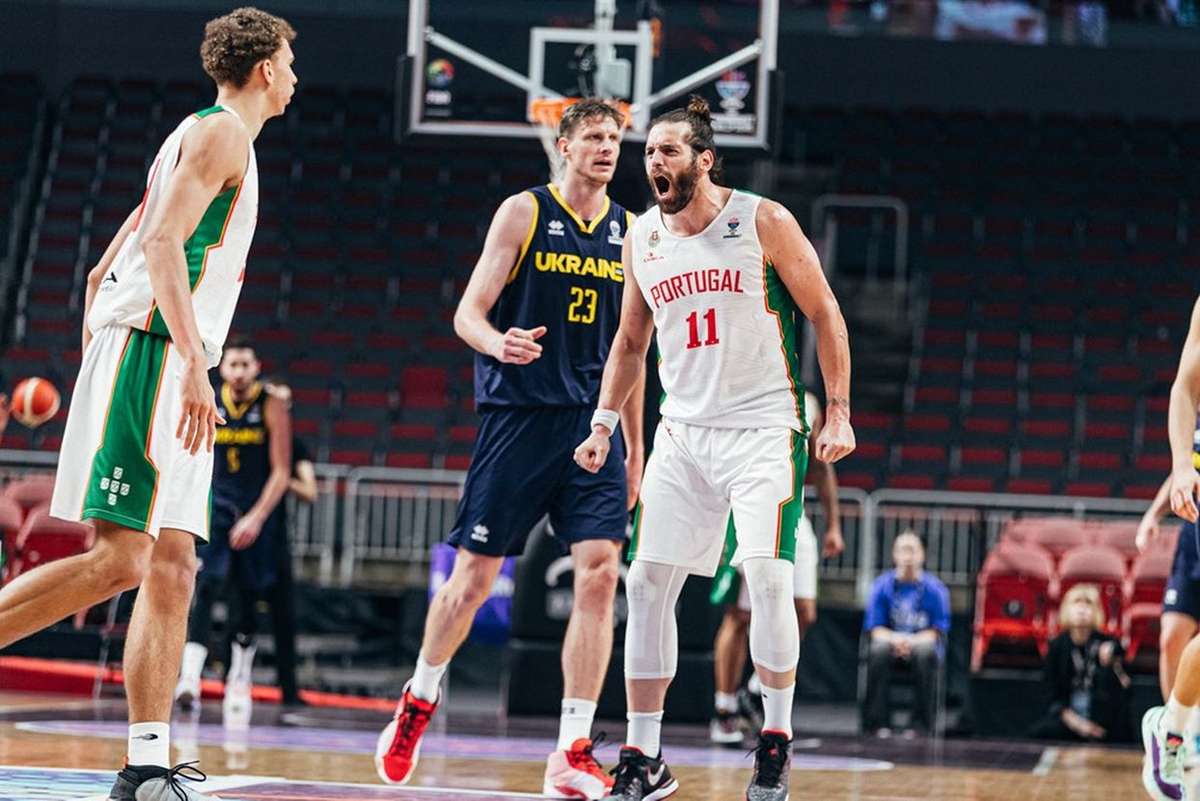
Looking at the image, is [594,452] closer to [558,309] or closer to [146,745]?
[558,309]

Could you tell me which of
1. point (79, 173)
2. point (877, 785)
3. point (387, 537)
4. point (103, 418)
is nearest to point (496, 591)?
point (387, 537)

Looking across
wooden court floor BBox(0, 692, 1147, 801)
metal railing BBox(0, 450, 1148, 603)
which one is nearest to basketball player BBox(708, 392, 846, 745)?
wooden court floor BBox(0, 692, 1147, 801)

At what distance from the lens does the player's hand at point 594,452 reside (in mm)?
5922

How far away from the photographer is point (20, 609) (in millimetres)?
4734

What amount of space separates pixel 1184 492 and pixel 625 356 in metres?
1.88

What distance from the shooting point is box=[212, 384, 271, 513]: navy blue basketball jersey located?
1066 cm

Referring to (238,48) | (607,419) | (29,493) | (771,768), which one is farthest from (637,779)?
(29,493)

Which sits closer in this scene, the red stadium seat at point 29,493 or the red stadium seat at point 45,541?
the red stadium seat at point 45,541

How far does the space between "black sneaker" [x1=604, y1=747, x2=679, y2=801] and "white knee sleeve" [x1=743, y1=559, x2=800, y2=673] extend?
495 millimetres

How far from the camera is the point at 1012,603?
12016 mm

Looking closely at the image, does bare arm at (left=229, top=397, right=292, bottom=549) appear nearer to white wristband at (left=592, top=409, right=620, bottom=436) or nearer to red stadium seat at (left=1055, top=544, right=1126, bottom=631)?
white wristband at (left=592, top=409, right=620, bottom=436)

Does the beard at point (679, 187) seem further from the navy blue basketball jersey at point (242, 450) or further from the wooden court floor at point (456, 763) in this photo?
the navy blue basketball jersey at point (242, 450)

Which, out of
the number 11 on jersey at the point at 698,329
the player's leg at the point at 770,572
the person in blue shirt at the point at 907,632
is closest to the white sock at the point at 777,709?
the player's leg at the point at 770,572

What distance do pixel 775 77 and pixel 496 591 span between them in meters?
4.65
